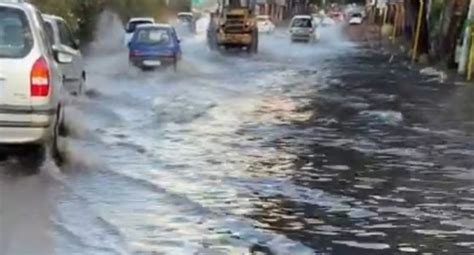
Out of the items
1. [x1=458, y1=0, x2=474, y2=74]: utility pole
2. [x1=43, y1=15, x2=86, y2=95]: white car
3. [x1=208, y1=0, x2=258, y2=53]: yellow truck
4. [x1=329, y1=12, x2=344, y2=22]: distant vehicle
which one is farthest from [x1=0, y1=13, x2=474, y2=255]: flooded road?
[x1=329, y1=12, x2=344, y2=22]: distant vehicle

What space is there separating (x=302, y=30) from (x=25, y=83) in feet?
196

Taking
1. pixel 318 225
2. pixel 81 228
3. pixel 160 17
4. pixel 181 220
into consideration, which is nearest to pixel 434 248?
pixel 318 225

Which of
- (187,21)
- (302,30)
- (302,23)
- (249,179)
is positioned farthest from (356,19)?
(249,179)

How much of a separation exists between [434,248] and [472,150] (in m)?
7.46

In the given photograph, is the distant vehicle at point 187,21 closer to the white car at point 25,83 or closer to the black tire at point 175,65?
the black tire at point 175,65

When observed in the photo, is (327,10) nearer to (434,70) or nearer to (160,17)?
(160,17)

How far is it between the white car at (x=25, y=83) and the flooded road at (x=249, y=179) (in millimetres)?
451

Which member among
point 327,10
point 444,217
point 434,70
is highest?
point 444,217

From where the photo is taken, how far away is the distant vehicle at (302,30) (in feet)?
235

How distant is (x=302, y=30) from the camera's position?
234 ft

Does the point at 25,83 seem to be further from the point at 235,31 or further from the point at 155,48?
the point at 235,31

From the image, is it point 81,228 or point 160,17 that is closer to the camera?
point 81,228

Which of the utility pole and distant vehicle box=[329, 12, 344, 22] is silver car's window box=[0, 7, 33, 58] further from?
distant vehicle box=[329, 12, 344, 22]

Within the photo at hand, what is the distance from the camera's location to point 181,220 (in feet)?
34.1
